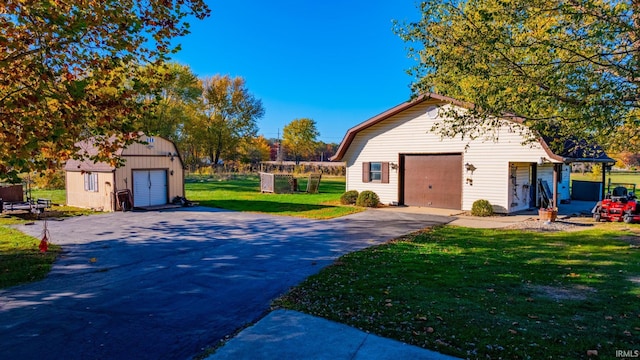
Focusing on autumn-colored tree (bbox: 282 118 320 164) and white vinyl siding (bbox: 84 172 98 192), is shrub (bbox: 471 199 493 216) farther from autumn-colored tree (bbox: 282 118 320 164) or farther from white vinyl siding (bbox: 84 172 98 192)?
autumn-colored tree (bbox: 282 118 320 164)

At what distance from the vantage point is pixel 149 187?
61.9 feet

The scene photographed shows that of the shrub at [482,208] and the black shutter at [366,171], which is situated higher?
the black shutter at [366,171]

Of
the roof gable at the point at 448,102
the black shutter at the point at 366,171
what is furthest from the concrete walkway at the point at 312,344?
the black shutter at the point at 366,171

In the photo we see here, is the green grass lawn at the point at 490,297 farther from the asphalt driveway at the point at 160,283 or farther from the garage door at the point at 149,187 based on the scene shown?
the garage door at the point at 149,187

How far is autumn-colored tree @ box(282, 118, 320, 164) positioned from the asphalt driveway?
48845mm

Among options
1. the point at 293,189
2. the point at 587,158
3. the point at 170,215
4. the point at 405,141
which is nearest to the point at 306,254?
the point at 170,215

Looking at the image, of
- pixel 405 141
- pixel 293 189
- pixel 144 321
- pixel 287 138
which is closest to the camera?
pixel 144 321

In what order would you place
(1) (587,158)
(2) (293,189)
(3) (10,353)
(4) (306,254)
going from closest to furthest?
(3) (10,353) → (4) (306,254) → (1) (587,158) → (2) (293,189)

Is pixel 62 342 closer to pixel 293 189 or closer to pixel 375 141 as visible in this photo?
pixel 375 141

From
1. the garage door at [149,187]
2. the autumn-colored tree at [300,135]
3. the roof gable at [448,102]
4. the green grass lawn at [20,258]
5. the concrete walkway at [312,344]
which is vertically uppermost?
the autumn-colored tree at [300,135]

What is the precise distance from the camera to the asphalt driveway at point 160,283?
458 centimetres

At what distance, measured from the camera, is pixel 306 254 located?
9.18m

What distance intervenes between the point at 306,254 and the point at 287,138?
5480 centimetres

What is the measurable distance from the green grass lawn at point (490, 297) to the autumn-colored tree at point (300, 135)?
53066 mm
